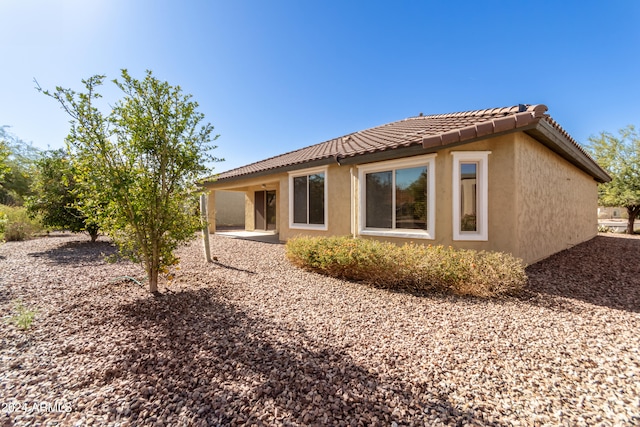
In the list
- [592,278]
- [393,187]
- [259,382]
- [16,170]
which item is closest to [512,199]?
[592,278]

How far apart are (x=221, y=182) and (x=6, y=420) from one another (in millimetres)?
13040

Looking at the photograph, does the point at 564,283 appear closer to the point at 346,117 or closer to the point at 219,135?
the point at 219,135

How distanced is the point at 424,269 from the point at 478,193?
3076mm

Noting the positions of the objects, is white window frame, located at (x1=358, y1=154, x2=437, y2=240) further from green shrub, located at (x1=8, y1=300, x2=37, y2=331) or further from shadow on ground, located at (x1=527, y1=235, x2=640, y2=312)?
green shrub, located at (x1=8, y1=300, x2=37, y2=331)

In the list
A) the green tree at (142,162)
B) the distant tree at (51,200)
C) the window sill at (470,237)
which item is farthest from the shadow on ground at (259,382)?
the distant tree at (51,200)

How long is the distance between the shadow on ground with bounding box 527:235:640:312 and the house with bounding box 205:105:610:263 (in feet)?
1.85

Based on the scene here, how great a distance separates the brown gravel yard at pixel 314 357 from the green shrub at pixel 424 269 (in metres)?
0.35

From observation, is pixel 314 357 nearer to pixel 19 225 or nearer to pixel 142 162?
pixel 142 162

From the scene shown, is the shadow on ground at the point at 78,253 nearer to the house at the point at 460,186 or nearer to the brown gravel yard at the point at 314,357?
the brown gravel yard at the point at 314,357

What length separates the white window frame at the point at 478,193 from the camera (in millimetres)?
6785

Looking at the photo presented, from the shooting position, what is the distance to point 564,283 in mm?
5887

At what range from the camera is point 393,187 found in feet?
26.3

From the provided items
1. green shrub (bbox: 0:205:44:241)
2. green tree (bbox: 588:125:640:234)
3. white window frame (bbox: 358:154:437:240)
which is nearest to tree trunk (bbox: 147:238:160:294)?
white window frame (bbox: 358:154:437:240)

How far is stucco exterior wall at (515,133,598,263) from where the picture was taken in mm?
6809
